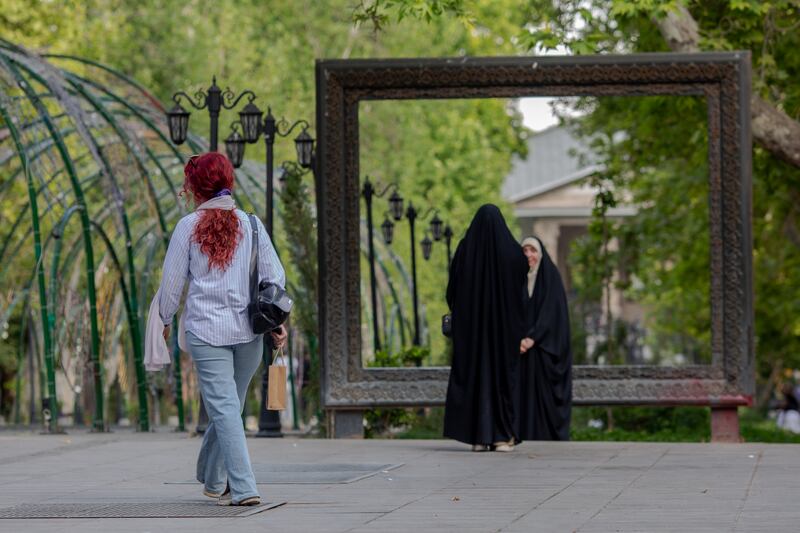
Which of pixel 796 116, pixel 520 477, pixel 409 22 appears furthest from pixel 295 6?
pixel 520 477

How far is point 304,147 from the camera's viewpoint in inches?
776

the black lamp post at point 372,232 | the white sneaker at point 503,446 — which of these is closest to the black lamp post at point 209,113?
the black lamp post at point 372,232

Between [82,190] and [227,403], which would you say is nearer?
[227,403]

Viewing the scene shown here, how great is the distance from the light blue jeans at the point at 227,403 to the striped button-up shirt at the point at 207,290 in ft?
0.25

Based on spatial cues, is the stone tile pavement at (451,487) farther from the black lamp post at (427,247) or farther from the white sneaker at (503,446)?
the black lamp post at (427,247)

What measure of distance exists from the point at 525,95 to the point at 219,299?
7.36 m

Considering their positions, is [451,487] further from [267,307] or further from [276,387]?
[267,307]

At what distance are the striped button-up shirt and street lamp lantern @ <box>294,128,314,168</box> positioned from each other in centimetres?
1032

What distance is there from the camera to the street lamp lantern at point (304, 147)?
1953cm

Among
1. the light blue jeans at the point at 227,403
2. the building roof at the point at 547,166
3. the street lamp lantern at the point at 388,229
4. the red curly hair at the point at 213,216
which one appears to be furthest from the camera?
the building roof at the point at 547,166

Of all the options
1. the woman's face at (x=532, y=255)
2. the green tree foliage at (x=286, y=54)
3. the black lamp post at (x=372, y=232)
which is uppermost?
the green tree foliage at (x=286, y=54)

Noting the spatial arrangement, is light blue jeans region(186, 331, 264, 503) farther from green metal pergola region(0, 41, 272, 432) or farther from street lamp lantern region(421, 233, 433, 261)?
street lamp lantern region(421, 233, 433, 261)

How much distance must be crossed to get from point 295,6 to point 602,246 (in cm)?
2422

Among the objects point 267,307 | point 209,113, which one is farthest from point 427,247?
point 267,307
